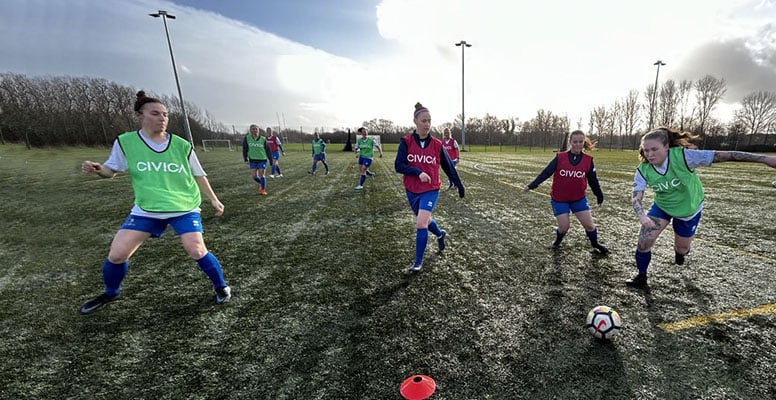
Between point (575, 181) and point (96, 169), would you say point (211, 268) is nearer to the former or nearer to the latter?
point (96, 169)

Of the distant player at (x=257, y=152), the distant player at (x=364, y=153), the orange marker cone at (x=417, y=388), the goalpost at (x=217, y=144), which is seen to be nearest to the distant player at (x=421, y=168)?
the orange marker cone at (x=417, y=388)

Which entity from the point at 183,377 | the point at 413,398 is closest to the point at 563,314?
the point at 413,398

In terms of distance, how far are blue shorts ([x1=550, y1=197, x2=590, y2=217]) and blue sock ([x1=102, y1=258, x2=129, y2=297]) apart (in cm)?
536

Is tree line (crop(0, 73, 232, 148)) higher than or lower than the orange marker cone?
higher

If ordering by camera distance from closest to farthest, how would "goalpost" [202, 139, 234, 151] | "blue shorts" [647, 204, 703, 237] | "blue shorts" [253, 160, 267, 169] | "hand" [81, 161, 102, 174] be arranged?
"hand" [81, 161, 102, 174], "blue shorts" [647, 204, 703, 237], "blue shorts" [253, 160, 267, 169], "goalpost" [202, 139, 234, 151]

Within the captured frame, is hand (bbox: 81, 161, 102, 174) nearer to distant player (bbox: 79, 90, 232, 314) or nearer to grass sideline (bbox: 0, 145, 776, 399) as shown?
distant player (bbox: 79, 90, 232, 314)

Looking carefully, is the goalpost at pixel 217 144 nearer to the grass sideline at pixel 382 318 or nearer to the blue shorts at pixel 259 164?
the blue shorts at pixel 259 164

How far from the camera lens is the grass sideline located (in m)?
2.23

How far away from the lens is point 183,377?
7.56 feet

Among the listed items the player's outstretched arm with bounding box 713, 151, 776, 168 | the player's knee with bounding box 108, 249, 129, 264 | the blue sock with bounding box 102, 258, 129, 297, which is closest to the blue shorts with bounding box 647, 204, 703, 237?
the player's outstretched arm with bounding box 713, 151, 776, 168

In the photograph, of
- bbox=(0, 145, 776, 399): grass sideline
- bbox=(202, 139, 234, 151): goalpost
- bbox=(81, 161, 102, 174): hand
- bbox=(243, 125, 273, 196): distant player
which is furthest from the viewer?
bbox=(202, 139, 234, 151): goalpost

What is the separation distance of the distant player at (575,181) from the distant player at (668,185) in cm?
93

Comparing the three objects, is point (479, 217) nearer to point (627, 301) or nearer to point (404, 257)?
point (404, 257)

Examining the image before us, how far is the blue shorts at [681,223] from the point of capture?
3537 mm
